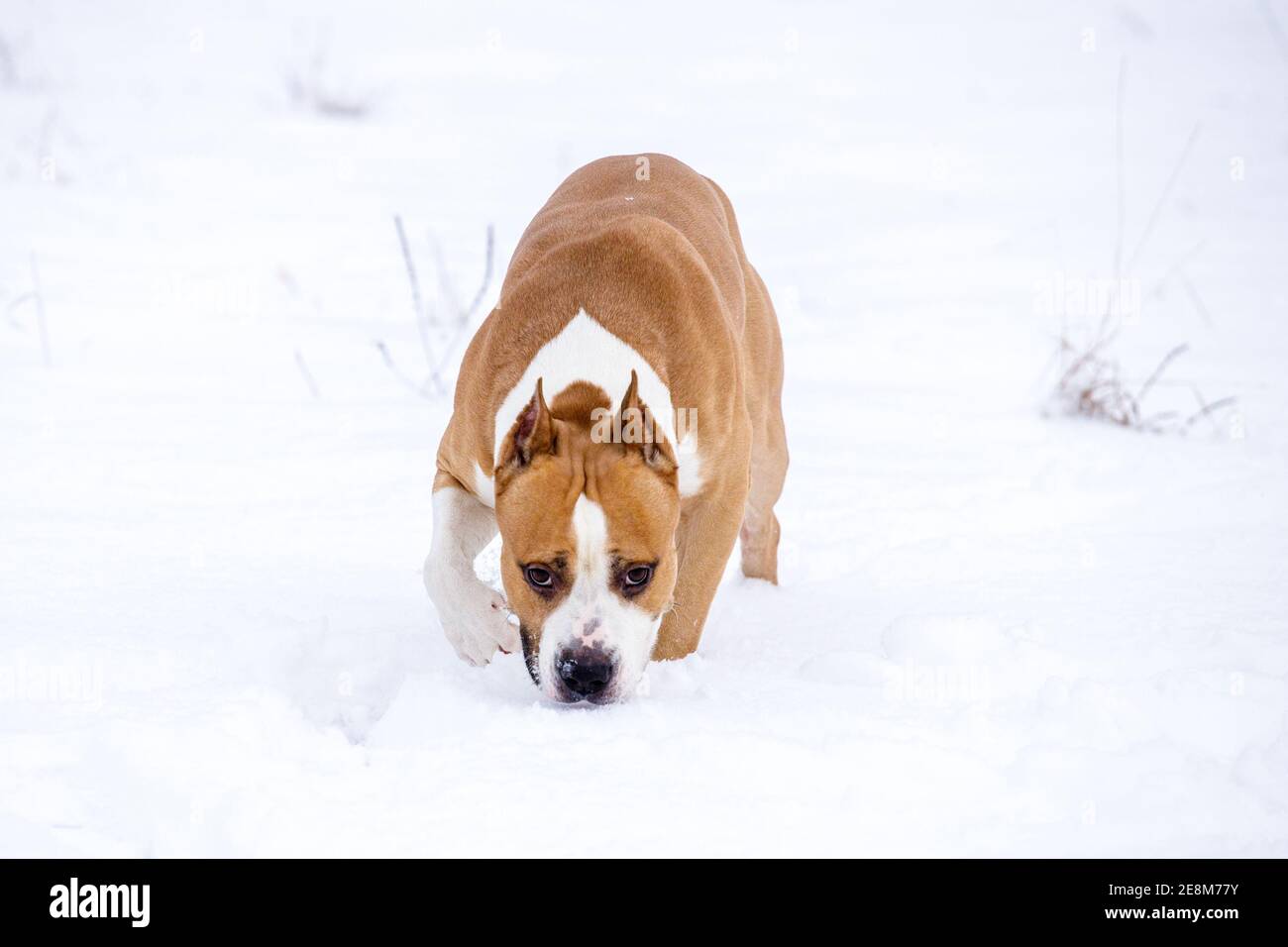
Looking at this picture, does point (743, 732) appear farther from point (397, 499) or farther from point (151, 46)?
point (151, 46)

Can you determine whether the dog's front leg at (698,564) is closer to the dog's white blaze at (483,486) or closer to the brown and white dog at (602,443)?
the brown and white dog at (602,443)

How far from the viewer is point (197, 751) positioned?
2.78 meters

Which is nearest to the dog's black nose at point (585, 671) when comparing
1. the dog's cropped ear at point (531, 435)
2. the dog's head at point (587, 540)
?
the dog's head at point (587, 540)

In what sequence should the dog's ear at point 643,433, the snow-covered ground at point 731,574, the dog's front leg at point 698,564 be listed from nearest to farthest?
the snow-covered ground at point 731,574, the dog's ear at point 643,433, the dog's front leg at point 698,564

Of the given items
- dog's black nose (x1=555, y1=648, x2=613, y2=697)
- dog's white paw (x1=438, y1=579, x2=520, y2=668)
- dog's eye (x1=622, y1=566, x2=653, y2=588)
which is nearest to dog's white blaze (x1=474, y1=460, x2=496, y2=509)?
dog's white paw (x1=438, y1=579, x2=520, y2=668)

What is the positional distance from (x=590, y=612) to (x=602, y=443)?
0.41m

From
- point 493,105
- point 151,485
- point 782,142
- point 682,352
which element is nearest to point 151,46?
point 493,105

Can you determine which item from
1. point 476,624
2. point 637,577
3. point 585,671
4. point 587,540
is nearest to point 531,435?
point 587,540

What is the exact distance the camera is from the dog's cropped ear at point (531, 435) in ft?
10.2

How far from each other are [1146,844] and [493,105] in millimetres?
11999

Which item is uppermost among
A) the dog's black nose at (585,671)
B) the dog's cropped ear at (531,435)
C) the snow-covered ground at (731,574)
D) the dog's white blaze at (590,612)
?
the dog's cropped ear at (531,435)

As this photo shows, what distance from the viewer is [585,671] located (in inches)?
120

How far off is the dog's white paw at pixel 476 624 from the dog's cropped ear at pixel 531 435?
0.48 metres

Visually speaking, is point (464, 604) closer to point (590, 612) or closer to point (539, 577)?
point (539, 577)
